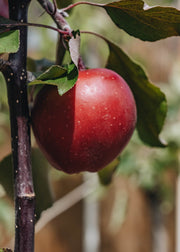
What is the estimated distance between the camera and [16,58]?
0.36 m

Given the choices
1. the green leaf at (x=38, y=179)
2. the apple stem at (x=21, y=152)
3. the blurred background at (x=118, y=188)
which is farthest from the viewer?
the blurred background at (x=118, y=188)

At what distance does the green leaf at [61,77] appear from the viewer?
348 millimetres

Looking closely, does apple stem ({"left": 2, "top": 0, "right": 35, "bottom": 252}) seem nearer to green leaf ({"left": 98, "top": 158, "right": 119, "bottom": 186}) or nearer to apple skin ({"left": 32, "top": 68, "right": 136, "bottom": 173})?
apple skin ({"left": 32, "top": 68, "right": 136, "bottom": 173})

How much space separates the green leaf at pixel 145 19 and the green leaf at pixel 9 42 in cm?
10

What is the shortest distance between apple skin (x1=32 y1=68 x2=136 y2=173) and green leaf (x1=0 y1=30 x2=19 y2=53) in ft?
0.20

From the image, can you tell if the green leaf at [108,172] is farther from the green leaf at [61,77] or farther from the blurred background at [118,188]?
the blurred background at [118,188]

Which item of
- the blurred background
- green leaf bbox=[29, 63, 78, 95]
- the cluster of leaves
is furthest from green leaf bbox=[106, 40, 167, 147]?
the blurred background

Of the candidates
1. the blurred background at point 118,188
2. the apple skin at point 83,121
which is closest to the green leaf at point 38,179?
the apple skin at point 83,121

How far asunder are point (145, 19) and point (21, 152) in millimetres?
157

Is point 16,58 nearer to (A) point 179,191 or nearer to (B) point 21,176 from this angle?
(B) point 21,176

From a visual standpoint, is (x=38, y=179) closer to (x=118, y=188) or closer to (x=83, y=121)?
(x=83, y=121)

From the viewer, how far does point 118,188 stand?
2.41m

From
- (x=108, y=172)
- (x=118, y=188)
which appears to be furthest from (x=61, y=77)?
(x=118, y=188)

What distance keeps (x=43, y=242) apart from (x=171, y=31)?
6.33ft
